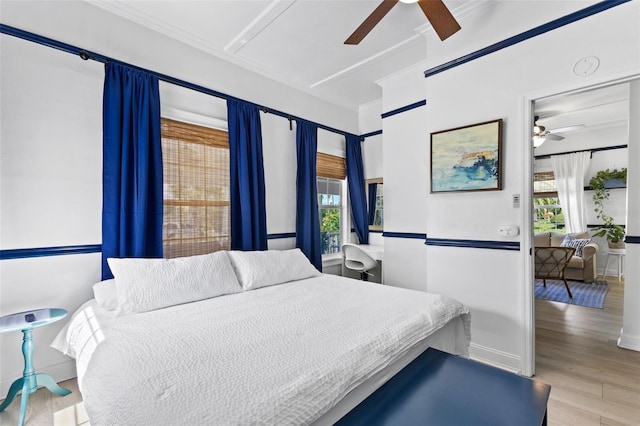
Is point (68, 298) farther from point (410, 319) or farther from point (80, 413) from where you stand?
point (410, 319)

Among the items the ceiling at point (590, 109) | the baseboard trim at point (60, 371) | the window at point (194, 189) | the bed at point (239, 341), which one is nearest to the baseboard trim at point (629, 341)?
the bed at point (239, 341)

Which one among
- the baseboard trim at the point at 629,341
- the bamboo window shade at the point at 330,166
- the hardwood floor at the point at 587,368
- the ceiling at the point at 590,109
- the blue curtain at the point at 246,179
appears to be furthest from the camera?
the bamboo window shade at the point at 330,166

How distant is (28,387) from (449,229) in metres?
3.23

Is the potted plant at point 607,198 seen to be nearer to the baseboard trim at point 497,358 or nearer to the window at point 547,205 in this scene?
the window at point 547,205

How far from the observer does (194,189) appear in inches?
114

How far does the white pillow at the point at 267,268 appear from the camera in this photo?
8.50ft

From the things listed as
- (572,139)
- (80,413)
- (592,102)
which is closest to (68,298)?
(80,413)

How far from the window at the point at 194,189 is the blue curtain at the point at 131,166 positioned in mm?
168

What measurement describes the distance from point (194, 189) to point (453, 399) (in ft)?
8.55

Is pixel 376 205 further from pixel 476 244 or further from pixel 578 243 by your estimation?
pixel 578 243

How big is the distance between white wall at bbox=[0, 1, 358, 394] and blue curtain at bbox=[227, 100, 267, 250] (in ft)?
2.50

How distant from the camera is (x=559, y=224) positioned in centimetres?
646

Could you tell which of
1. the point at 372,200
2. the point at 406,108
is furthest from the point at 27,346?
the point at 372,200

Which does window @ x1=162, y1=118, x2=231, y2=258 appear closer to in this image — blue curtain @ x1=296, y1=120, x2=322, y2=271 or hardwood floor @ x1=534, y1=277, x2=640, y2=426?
blue curtain @ x1=296, y1=120, x2=322, y2=271
